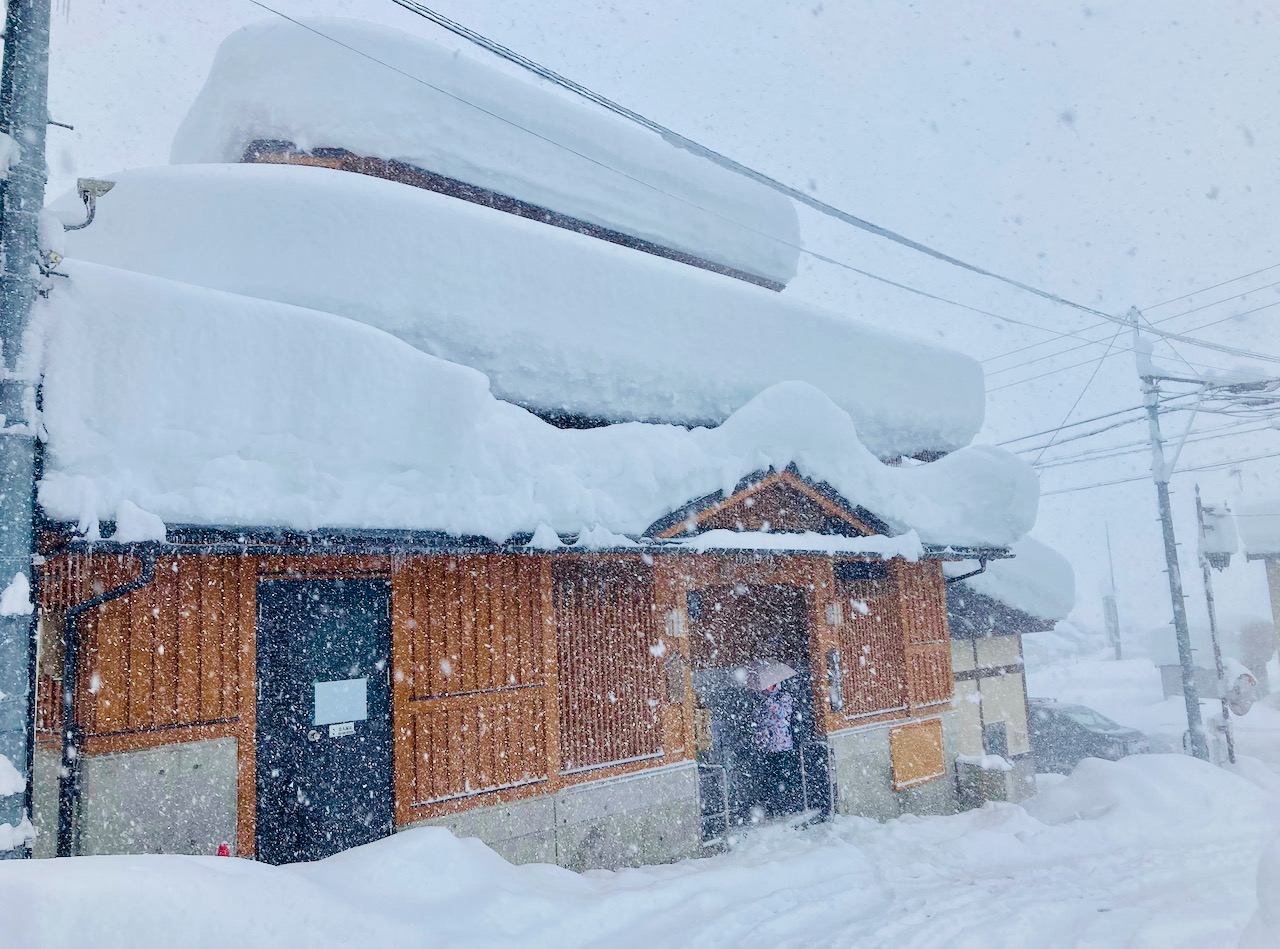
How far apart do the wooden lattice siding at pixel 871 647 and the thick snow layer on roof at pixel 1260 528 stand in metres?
23.5

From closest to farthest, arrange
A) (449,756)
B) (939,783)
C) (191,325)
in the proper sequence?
(191,325)
(449,756)
(939,783)

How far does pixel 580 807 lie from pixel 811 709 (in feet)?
12.8

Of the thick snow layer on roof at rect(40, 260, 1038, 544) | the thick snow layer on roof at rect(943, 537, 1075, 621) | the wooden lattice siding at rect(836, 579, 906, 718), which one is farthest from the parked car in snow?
the thick snow layer on roof at rect(40, 260, 1038, 544)

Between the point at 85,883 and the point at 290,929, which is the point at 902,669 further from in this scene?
the point at 85,883

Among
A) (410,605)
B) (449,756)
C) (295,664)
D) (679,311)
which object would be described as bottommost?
(449,756)

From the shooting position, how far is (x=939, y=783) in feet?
37.2

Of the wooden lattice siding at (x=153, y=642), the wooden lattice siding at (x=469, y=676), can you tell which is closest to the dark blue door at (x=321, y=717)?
the wooden lattice siding at (x=469, y=676)

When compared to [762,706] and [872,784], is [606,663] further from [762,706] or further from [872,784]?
Answer: [872,784]

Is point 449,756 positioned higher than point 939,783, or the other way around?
point 449,756

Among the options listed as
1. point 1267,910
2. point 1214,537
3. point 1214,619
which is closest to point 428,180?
point 1267,910

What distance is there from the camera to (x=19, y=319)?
13.5ft

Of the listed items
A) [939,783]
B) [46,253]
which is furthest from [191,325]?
[939,783]

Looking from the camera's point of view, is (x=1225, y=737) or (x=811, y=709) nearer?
(x=811, y=709)

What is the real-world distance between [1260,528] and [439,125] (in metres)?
31.7
